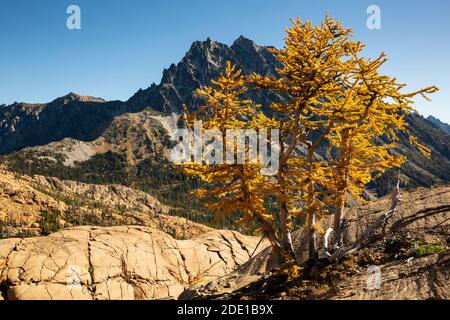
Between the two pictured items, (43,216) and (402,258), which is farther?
(43,216)

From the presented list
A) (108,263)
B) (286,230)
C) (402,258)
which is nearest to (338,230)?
(286,230)

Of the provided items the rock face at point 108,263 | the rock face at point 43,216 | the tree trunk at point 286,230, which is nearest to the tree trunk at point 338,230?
the tree trunk at point 286,230

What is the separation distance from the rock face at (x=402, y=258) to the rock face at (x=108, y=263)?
17057 millimetres

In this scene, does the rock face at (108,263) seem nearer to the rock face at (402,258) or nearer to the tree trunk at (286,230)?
the rock face at (402,258)

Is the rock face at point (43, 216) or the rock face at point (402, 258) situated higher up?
the rock face at point (402, 258)

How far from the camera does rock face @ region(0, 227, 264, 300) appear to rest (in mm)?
32250

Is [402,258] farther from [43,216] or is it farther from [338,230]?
[43,216]

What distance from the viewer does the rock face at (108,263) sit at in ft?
106

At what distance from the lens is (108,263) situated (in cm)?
3681

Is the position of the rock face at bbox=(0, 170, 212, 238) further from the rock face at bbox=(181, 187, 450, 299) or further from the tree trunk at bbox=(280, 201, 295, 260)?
the tree trunk at bbox=(280, 201, 295, 260)

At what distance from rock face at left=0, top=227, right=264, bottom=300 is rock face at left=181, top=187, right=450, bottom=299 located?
1706cm

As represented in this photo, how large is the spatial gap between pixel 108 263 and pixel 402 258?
30.0 meters

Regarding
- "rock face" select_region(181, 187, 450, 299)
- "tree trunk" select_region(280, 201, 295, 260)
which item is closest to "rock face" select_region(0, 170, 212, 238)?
"rock face" select_region(181, 187, 450, 299)
